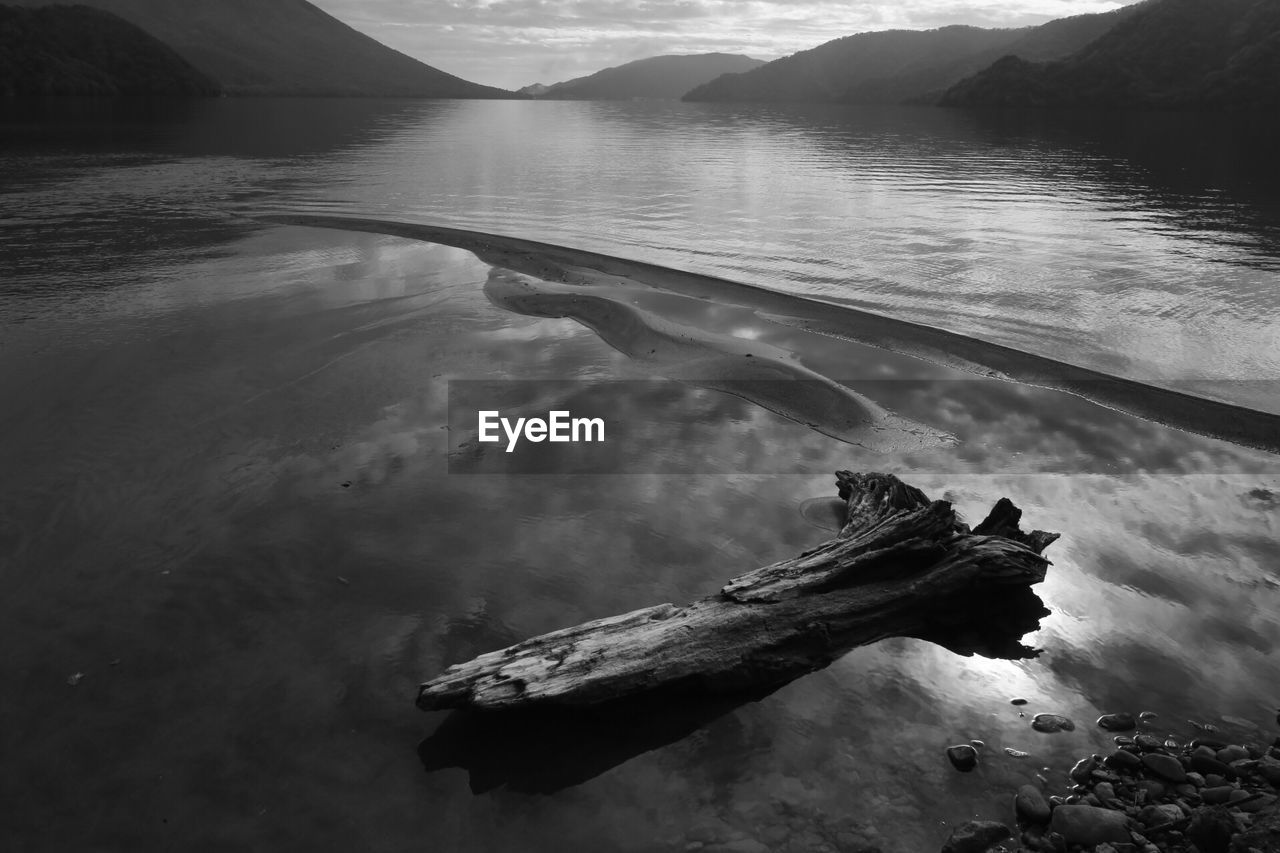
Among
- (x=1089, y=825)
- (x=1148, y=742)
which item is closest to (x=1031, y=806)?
(x=1089, y=825)

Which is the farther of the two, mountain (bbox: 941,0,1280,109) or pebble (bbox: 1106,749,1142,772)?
mountain (bbox: 941,0,1280,109)

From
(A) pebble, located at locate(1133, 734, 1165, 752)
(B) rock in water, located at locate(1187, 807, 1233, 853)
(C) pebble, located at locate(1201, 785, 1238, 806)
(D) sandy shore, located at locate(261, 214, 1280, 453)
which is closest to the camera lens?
(B) rock in water, located at locate(1187, 807, 1233, 853)

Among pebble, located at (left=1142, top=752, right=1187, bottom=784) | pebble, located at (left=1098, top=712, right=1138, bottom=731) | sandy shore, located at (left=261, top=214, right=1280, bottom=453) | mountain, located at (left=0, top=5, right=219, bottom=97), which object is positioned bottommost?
pebble, located at (left=1098, top=712, right=1138, bottom=731)

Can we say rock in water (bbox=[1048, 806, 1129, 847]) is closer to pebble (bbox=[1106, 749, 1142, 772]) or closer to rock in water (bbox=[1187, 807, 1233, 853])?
rock in water (bbox=[1187, 807, 1233, 853])

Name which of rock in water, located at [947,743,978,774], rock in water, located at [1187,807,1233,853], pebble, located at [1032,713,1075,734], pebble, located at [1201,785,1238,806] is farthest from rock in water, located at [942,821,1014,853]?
pebble, located at [1201,785,1238,806]

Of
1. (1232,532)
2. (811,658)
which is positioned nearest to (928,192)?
(1232,532)

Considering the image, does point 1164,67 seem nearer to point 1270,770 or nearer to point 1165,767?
point 1270,770

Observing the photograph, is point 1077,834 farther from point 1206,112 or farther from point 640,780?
point 1206,112

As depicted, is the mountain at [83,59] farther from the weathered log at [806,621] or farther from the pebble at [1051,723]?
the pebble at [1051,723]

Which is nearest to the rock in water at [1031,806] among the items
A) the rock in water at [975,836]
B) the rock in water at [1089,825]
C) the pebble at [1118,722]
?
the rock in water at [1089,825]
